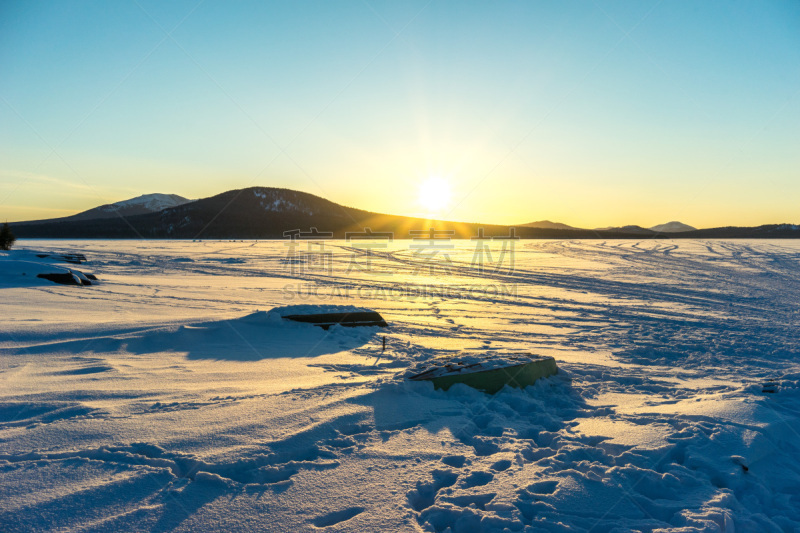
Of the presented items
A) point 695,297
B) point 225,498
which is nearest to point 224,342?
point 225,498

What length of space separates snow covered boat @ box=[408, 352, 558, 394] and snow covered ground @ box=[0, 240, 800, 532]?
0.60 ft

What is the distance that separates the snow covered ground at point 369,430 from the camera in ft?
9.91

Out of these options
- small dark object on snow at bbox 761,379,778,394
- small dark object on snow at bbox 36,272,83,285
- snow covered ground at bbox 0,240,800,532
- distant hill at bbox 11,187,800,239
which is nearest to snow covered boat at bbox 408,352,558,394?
snow covered ground at bbox 0,240,800,532

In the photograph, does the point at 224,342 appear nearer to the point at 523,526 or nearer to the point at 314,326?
the point at 314,326

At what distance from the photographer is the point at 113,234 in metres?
94.1

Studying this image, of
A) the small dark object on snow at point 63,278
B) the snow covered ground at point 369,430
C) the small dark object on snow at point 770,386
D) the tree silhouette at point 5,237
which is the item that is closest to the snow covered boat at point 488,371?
the snow covered ground at point 369,430

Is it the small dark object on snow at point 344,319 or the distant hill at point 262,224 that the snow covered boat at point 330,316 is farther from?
the distant hill at point 262,224

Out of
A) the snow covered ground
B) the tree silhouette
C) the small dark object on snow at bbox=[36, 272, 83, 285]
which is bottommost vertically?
the snow covered ground

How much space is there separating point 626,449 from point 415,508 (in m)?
2.35

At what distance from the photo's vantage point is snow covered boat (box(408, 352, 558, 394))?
226 inches

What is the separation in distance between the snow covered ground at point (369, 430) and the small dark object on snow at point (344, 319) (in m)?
0.28

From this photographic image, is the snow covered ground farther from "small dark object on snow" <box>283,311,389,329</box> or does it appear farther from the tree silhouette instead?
the tree silhouette

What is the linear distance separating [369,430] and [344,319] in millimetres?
5540

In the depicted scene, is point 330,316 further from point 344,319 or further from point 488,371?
point 488,371
